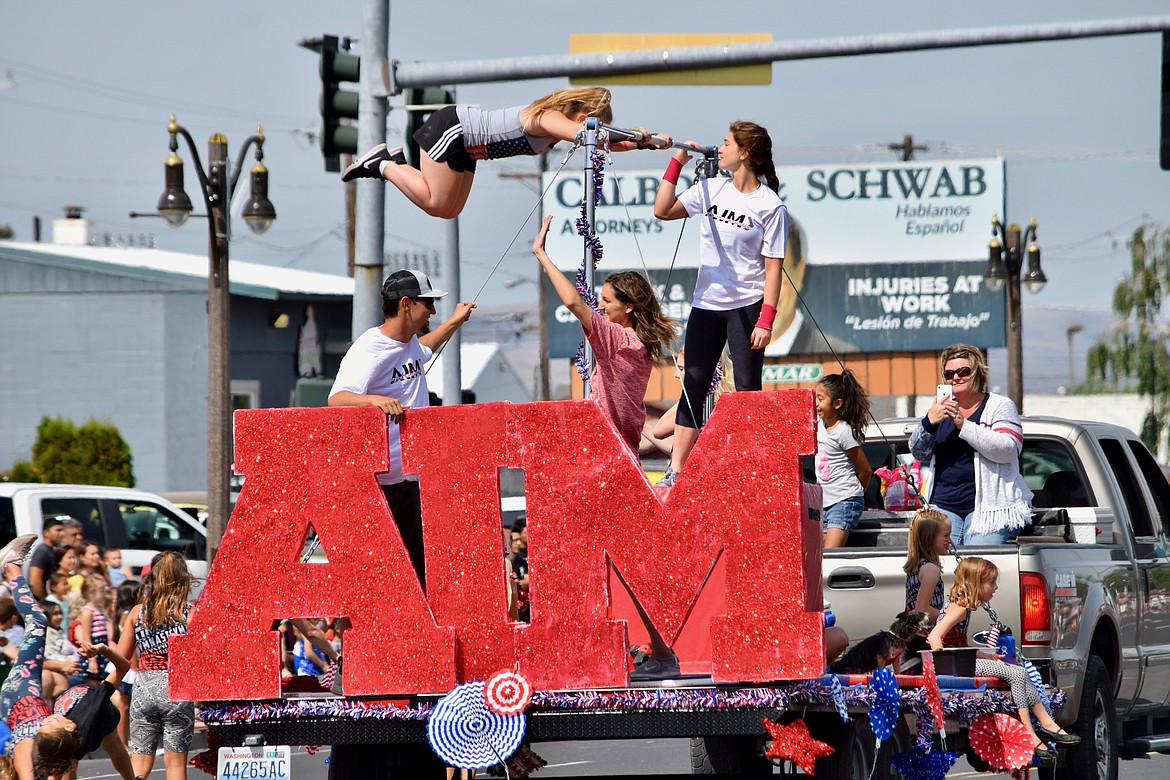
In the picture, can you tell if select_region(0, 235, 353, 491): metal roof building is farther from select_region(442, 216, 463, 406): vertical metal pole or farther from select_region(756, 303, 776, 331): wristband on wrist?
select_region(756, 303, 776, 331): wristband on wrist

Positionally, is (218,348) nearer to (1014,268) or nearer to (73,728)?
(73,728)

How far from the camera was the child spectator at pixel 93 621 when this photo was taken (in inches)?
424

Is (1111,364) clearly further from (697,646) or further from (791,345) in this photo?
(697,646)

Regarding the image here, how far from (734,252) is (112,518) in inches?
438

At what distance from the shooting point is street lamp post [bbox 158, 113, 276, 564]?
1789 centimetres

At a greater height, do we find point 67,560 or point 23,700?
point 67,560

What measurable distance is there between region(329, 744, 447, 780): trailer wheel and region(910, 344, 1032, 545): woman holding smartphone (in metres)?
3.13

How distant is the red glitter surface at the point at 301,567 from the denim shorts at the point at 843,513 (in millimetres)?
3884

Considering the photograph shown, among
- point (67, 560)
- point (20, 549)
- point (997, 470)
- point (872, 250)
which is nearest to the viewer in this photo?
point (997, 470)

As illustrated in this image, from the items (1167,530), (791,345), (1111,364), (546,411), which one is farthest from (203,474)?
(546,411)

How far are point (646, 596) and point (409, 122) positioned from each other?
7068 millimetres

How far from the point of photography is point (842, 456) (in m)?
9.27

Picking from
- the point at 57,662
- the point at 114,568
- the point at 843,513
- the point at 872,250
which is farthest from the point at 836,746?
the point at 872,250

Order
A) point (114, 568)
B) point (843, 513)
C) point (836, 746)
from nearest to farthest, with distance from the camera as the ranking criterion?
point (836, 746) → point (843, 513) → point (114, 568)
